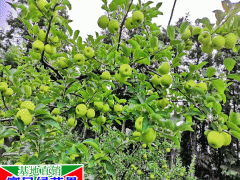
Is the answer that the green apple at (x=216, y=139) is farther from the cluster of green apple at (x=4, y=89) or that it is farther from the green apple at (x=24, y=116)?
the cluster of green apple at (x=4, y=89)

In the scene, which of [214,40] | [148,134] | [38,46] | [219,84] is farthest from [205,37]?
[38,46]

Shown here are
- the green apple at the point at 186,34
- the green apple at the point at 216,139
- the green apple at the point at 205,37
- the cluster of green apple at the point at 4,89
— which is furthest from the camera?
the cluster of green apple at the point at 4,89

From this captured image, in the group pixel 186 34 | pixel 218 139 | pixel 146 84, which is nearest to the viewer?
pixel 218 139

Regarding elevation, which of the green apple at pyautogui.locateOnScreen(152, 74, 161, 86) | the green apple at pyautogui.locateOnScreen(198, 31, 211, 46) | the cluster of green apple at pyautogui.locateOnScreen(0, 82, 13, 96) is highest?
the green apple at pyautogui.locateOnScreen(198, 31, 211, 46)

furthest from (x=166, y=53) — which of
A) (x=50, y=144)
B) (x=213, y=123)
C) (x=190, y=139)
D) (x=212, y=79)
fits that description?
(x=190, y=139)

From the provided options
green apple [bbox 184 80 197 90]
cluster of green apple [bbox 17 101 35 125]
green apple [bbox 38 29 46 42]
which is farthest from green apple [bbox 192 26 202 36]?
cluster of green apple [bbox 17 101 35 125]

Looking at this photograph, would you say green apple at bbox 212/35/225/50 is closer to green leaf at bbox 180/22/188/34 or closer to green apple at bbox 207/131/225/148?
green leaf at bbox 180/22/188/34

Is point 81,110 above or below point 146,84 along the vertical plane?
below

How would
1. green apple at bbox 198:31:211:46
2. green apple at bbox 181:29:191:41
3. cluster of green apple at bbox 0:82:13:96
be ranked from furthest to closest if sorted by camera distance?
1. cluster of green apple at bbox 0:82:13:96
2. green apple at bbox 181:29:191:41
3. green apple at bbox 198:31:211:46

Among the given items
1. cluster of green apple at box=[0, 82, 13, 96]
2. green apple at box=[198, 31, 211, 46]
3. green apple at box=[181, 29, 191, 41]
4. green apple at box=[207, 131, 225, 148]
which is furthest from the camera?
cluster of green apple at box=[0, 82, 13, 96]

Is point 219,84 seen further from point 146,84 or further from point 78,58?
point 78,58

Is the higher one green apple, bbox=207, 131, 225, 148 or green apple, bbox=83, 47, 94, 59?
green apple, bbox=83, 47, 94, 59

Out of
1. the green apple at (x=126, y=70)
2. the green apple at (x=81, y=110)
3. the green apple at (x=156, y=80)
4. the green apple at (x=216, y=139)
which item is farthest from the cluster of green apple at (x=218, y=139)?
the green apple at (x=81, y=110)

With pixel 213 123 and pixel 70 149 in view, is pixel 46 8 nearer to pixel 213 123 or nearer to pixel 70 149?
pixel 70 149
